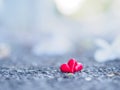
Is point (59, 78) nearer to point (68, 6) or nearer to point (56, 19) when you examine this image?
point (68, 6)

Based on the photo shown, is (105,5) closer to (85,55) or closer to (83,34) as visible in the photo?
(83,34)

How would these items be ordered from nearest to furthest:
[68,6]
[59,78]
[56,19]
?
1. [59,78]
2. [68,6]
3. [56,19]

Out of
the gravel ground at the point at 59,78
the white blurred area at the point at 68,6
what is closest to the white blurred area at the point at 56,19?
the white blurred area at the point at 68,6

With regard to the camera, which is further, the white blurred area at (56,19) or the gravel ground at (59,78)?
the white blurred area at (56,19)

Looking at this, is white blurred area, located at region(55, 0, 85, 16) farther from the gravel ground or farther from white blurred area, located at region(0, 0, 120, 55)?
the gravel ground

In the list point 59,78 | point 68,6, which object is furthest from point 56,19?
point 59,78

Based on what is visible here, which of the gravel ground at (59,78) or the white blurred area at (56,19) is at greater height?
the white blurred area at (56,19)

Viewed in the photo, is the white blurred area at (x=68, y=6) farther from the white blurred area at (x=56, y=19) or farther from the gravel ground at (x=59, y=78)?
the gravel ground at (x=59, y=78)

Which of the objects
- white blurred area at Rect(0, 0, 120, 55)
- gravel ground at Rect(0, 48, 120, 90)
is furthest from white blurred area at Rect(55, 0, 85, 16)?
gravel ground at Rect(0, 48, 120, 90)

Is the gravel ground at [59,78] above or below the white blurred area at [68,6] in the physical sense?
below
